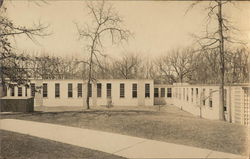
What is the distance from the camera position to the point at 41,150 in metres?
5.54

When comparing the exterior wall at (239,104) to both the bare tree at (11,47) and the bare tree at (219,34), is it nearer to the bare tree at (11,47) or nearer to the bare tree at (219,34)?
the bare tree at (219,34)

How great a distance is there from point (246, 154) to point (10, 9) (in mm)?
6252

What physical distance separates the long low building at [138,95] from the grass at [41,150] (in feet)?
6.07

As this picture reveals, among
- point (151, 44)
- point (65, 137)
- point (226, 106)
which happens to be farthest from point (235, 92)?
point (65, 137)

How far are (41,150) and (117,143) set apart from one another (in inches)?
64.4

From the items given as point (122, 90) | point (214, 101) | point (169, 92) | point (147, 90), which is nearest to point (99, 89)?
point (122, 90)

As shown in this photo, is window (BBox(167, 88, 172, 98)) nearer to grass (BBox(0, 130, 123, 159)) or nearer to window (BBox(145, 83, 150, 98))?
window (BBox(145, 83, 150, 98))

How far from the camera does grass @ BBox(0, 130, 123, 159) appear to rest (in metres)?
5.29

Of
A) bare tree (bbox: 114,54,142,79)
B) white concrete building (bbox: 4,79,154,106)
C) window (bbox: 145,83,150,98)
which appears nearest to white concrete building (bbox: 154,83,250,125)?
window (bbox: 145,83,150,98)

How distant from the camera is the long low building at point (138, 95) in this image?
8203 millimetres

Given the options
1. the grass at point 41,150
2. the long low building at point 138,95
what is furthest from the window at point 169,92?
the grass at point 41,150

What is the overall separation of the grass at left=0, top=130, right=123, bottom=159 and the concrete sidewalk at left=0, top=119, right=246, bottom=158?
0.83 ft

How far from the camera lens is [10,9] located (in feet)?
20.9

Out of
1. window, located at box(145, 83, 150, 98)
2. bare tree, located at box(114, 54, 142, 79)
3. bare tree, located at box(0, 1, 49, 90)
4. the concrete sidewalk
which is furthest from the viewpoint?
window, located at box(145, 83, 150, 98)
